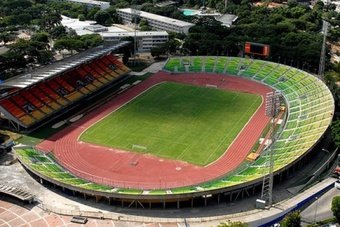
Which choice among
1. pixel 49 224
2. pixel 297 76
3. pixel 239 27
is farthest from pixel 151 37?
pixel 49 224

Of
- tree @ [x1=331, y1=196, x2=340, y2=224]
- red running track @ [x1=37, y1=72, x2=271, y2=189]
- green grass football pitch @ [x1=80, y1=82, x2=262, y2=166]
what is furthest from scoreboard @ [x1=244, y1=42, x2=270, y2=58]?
tree @ [x1=331, y1=196, x2=340, y2=224]

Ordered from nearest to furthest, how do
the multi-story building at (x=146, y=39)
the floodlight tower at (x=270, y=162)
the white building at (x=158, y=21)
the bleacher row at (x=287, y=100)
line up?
the floodlight tower at (x=270, y=162), the bleacher row at (x=287, y=100), the multi-story building at (x=146, y=39), the white building at (x=158, y=21)

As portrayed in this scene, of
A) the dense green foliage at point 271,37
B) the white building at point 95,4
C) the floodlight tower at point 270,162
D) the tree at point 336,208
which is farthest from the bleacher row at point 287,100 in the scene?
the white building at point 95,4

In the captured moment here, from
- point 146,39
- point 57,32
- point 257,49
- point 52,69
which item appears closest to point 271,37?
point 257,49

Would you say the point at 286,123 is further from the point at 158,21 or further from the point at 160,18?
the point at 160,18

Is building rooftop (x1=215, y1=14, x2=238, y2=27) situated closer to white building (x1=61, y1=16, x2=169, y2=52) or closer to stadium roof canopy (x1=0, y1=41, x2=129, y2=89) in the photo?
white building (x1=61, y1=16, x2=169, y2=52)

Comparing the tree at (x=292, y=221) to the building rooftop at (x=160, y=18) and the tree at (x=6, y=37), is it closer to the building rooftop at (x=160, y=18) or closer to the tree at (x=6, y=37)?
the building rooftop at (x=160, y=18)

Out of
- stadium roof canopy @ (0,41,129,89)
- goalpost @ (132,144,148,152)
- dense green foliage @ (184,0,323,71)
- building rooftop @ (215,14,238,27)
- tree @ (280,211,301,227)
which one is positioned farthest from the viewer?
building rooftop @ (215,14,238,27)

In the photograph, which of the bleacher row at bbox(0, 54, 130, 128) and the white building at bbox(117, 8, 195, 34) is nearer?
the bleacher row at bbox(0, 54, 130, 128)
